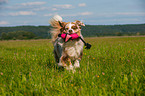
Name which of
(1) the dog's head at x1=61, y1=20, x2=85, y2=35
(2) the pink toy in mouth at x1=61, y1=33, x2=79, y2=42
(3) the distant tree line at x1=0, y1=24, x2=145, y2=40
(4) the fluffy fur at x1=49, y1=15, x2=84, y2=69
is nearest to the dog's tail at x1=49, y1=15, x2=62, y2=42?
(4) the fluffy fur at x1=49, y1=15, x2=84, y2=69

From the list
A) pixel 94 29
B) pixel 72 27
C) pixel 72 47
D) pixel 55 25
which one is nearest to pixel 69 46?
pixel 72 47

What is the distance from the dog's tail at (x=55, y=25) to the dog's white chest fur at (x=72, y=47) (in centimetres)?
61

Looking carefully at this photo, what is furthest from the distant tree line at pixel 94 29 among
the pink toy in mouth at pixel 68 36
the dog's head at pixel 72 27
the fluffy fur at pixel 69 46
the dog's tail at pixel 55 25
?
the pink toy in mouth at pixel 68 36

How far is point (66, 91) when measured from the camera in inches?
155

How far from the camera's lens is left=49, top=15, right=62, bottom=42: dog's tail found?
5402 mm

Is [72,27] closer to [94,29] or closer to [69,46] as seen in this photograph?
[69,46]

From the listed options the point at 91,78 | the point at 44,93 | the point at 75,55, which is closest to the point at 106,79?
the point at 91,78

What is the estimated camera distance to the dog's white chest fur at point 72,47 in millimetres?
4995

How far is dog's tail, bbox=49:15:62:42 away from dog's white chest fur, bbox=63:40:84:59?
0.61m

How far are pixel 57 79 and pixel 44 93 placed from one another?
742 mm

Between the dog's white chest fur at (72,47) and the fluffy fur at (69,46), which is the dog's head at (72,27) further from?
the dog's white chest fur at (72,47)

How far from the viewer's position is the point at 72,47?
16.4ft

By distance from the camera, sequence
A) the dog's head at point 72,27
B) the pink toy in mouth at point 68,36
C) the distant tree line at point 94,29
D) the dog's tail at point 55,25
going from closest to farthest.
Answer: the pink toy in mouth at point 68,36, the dog's head at point 72,27, the dog's tail at point 55,25, the distant tree line at point 94,29

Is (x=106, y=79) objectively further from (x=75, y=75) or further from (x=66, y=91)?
(x=66, y=91)
